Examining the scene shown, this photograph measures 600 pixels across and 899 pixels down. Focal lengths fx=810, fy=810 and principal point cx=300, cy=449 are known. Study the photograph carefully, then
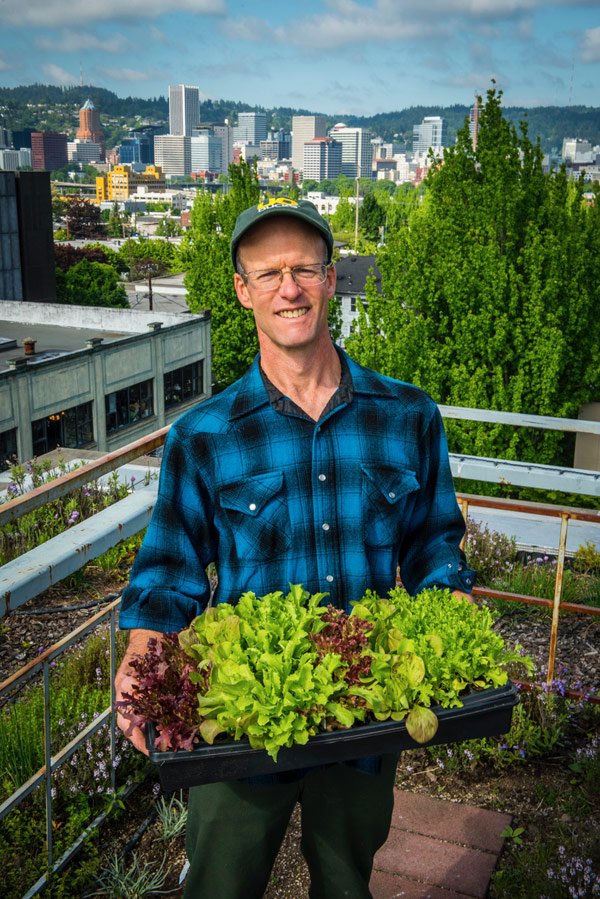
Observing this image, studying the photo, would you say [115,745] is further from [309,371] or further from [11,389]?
[11,389]

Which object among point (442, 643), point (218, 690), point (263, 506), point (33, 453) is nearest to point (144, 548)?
A: point (263, 506)

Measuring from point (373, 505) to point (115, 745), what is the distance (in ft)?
7.38

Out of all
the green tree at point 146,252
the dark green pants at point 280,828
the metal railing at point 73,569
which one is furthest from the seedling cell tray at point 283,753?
the green tree at point 146,252

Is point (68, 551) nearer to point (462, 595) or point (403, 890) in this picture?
point (403, 890)

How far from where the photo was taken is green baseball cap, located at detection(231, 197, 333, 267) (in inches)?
86.7

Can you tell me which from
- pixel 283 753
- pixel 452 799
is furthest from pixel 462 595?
pixel 452 799

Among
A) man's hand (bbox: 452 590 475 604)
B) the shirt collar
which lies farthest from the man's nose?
man's hand (bbox: 452 590 475 604)

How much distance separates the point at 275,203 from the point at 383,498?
880mm

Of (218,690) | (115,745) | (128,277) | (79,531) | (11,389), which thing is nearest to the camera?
(218,690)

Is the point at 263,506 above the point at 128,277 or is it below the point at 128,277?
above

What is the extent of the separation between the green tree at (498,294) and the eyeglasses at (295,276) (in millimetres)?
14542

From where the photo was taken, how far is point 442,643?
1.92 meters

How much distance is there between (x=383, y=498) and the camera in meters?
2.33

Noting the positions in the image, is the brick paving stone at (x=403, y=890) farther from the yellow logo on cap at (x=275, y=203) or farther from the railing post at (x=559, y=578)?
the yellow logo on cap at (x=275, y=203)
